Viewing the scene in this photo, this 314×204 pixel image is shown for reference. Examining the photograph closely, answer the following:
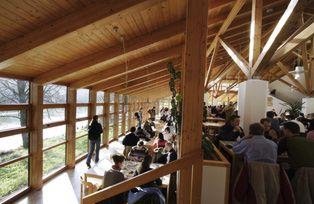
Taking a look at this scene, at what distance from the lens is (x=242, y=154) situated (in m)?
3.48

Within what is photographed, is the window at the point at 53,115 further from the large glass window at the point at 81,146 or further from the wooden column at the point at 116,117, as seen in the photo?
the wooden column at the point at 116,117

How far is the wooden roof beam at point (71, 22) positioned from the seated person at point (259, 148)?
1.95 meters

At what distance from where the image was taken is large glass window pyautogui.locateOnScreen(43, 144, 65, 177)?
7.09 m

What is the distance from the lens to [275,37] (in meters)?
4.10

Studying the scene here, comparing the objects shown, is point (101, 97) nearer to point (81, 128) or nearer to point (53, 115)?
point (81, 128)

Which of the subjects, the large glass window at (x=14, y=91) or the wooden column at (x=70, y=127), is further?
the wooden column at (x=70, y=127)

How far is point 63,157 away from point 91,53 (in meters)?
3.91

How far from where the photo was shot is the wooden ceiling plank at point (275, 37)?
3596mm

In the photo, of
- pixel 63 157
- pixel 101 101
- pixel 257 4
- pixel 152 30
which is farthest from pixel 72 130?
pixel 257 4

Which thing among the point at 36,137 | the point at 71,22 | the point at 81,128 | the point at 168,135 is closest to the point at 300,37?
the point at 71,22

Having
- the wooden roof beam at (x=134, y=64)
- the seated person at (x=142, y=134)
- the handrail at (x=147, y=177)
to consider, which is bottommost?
the seated person at (x=142, y=134)

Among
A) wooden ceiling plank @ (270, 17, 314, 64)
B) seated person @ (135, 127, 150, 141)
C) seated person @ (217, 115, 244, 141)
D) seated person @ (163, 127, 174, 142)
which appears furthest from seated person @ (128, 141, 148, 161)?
wooden ceiling plank @ (270, 17, 314, 64)

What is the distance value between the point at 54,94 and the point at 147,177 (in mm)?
5455

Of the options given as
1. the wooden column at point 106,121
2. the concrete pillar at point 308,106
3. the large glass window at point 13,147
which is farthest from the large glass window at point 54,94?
the concrete pillar at point 308,106
